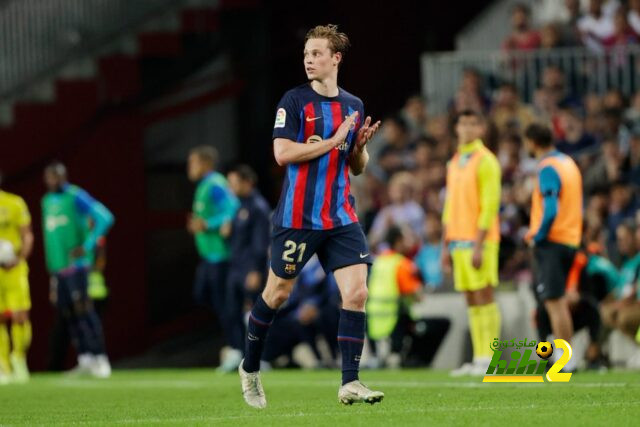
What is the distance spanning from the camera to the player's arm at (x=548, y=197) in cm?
1301

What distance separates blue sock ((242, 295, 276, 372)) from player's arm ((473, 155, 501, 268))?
4.17 m

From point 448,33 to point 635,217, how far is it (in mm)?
9464

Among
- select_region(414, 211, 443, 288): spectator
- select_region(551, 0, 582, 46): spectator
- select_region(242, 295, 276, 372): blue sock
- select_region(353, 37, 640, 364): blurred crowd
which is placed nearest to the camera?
select_region(242, 295, 276, 372): blue sock

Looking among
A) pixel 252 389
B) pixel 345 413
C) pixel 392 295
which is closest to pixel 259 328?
pixel 252 389

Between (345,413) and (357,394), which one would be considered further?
(357,394)

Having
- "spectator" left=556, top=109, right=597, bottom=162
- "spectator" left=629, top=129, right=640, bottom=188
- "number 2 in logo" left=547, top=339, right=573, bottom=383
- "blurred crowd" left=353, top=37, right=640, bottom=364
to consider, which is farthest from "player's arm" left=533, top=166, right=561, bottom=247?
"spectator" left=556, top=109, right=597, bottom=162

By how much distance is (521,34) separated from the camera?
21.0 metres

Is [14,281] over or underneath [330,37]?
underneath

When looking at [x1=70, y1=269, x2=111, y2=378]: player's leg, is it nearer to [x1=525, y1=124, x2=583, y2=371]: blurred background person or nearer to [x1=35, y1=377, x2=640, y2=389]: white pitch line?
[x1=35, y1=377, x2=640, y2=389]: white pitch line

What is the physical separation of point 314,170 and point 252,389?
5.06 feet

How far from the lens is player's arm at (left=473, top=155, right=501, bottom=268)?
13.9 meters

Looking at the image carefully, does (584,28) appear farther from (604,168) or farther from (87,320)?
(87,320)

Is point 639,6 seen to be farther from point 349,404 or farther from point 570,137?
point 349,404

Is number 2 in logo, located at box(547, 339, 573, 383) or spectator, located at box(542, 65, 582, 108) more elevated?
spectator, located at box(542, 65, 582, 108)
